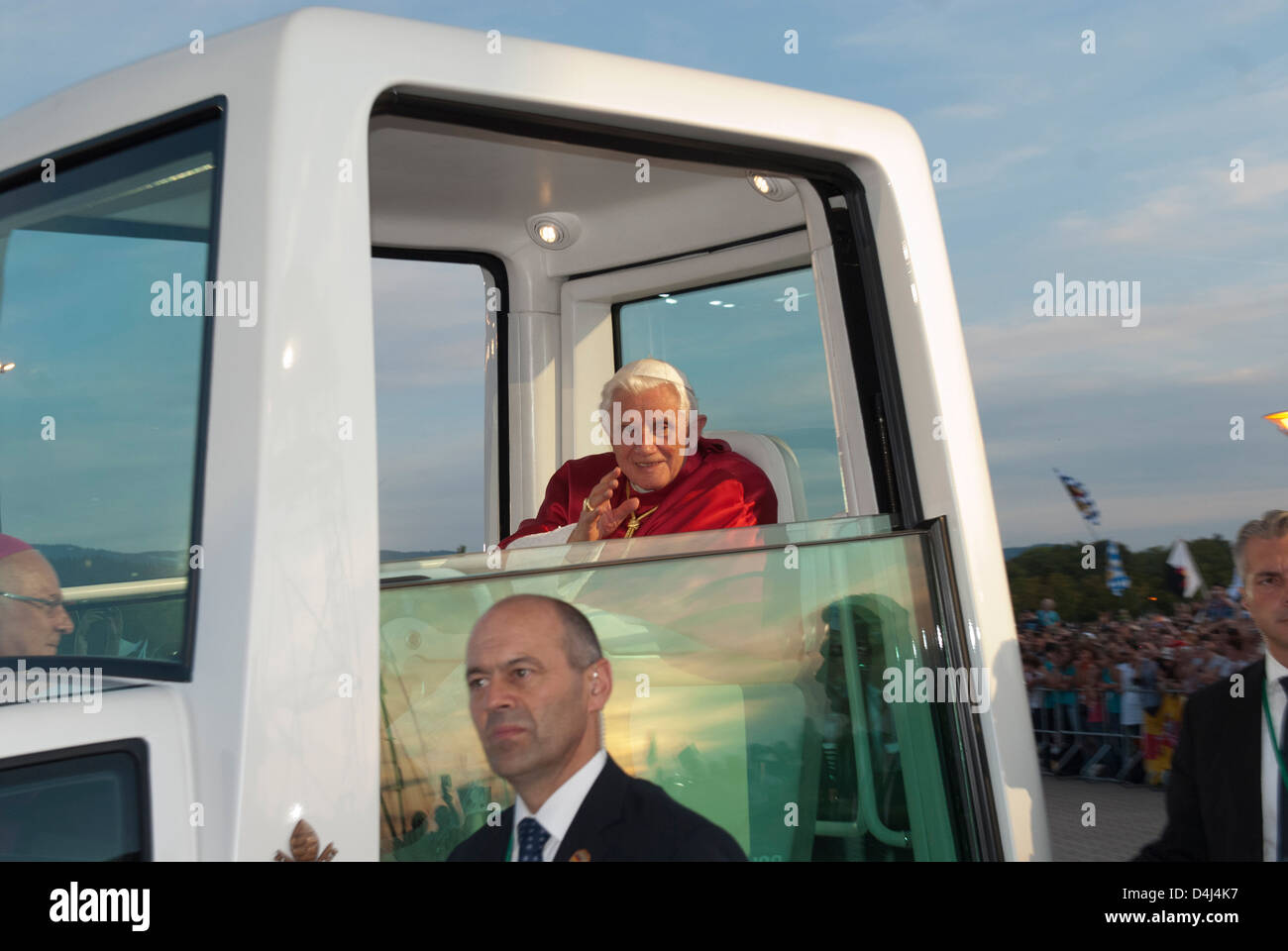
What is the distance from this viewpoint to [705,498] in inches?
120

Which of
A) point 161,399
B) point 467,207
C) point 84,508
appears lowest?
point 84,508

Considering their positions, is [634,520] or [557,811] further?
[634,520]

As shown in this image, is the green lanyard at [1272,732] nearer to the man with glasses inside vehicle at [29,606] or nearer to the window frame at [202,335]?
the window frame at [202,335]

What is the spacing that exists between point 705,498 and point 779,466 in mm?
450

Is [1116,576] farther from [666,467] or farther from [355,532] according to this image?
[355,532]

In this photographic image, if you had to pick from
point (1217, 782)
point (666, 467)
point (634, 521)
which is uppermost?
point (666, 467)

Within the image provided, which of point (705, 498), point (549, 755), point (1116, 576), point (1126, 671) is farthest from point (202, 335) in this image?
point (1126, 671)

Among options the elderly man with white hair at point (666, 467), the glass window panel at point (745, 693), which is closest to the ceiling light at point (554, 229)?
the elderly man with white hair at point (666, 467)

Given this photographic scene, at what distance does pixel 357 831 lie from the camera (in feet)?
4.85

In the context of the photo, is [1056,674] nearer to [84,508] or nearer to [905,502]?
[905,502]

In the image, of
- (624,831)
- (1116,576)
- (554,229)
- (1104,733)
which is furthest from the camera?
(1104,733)

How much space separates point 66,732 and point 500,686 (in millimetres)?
565

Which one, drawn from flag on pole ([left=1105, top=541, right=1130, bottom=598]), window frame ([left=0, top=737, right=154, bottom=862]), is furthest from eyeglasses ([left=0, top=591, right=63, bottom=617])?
flag on pole ([left=1105, top=541, right=1130, bottom=598])
